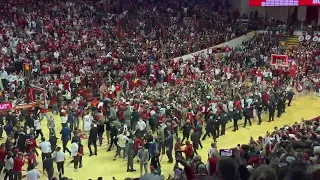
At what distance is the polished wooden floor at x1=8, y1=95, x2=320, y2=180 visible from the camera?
14156 millimetres

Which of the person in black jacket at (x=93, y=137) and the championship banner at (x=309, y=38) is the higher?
the championship banner at (x=309, y=38)

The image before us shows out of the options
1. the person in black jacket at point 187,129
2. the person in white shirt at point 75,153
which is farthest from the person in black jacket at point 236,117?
the person in white shirt at point 75,153

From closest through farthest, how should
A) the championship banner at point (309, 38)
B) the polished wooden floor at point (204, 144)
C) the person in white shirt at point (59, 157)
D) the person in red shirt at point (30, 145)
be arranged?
the person in white shirt at point (59, 157) < the person in red shirt at point (30, 145) < the polished wooden floor at point (204, 144) < the championship banner at point (309, 38)

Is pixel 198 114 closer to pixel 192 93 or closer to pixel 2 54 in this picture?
pixel 192 93

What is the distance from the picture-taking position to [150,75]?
81.0 ft

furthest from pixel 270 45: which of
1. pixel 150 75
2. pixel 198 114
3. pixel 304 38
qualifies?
pixel 198 114

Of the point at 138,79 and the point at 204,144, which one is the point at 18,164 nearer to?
the point at 204,144

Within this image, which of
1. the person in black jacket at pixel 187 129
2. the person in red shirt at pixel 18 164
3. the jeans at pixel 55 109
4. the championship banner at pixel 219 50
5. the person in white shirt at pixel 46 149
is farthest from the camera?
the championship banner at pixel 219 50

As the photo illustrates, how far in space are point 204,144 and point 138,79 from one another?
7.82 meters

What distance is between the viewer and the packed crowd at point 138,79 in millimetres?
14055

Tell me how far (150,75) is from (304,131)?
13.0 m

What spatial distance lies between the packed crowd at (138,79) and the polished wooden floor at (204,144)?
30cm

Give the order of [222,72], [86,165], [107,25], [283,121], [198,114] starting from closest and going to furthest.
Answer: [86,165] < [198,114] < [283,121] < [222,72] < [107,25]

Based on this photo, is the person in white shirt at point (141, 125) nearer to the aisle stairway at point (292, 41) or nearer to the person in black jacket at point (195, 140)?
the person in black jacket at point (195, 140)
